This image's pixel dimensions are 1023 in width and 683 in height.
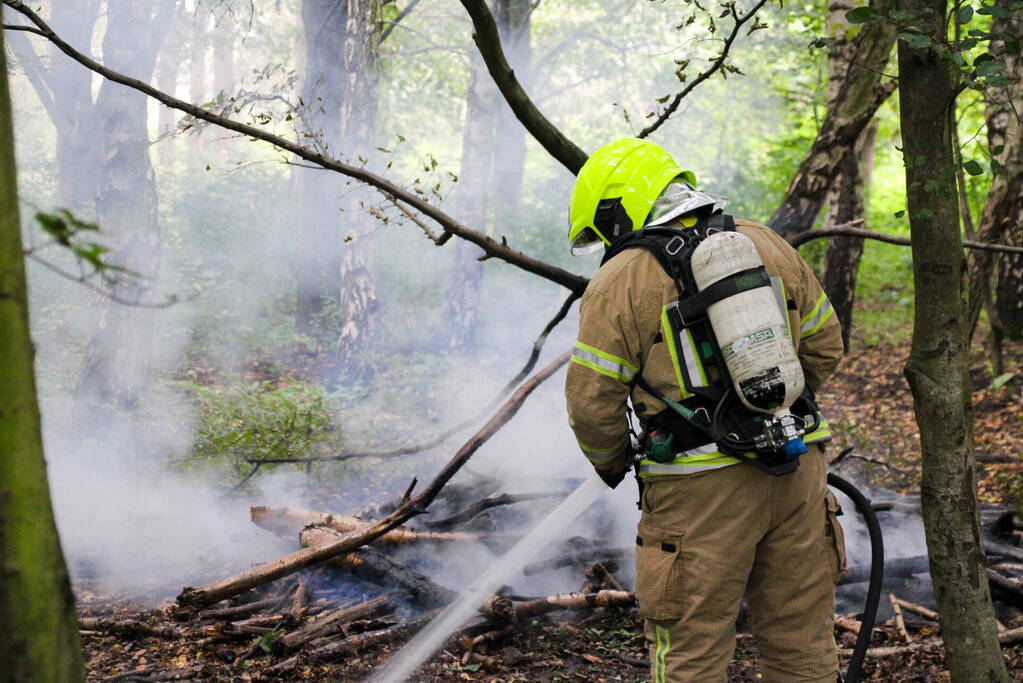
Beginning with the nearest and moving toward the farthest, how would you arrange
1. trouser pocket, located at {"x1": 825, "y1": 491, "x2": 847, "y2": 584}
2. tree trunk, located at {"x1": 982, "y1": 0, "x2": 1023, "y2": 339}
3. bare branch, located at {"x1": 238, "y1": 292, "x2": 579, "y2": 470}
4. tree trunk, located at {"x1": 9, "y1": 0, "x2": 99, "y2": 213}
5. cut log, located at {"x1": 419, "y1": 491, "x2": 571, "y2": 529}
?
1. trouser pocket, located at {"x1": 825, "y1": 491, "x2": 847, "y2": 584}
2. bare branch, located at {"x1": 238, "y1": 292, "x2": 579, "y2": 470}
3. cut log, located at {"x1": 419, "y1": 491, "x2": 571, "y2": 529}
4. tree trunk, located at {"x1": 982, "y1": 0, "x2": 1023, "y2": 339}
5. tree trunk, located at {"x1": 9, "y1": 0, "x2": 99, "y2": 213}

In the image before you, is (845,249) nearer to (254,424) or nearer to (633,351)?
(254,424)

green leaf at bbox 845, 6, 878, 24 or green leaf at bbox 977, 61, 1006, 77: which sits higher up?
green leaf at bbox 845, 6, 878, 24

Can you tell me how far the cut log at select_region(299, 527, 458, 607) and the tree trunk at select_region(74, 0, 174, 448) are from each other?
3.41m

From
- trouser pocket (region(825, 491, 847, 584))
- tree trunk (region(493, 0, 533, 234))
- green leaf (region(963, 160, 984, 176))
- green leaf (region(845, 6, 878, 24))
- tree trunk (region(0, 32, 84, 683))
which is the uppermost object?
tree trunk (region(493, 0, 533, 234))

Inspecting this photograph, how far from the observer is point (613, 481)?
2.93 m

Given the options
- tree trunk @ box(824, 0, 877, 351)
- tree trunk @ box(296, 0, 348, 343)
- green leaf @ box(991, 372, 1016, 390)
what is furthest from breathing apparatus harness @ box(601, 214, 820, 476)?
tree trunk @ box(296, 0, 348, 343)

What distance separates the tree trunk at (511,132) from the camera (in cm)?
1333

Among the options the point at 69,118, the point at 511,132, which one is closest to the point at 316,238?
the point at 69,118

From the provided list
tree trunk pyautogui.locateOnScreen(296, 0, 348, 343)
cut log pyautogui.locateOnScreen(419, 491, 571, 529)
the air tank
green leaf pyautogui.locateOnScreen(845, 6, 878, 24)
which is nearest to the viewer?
green leaf pyautogui.locateOnScreen(845, 6, 878, 24)

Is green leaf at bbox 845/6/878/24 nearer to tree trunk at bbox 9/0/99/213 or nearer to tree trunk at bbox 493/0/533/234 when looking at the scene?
tree trunk at bbox 9/0/99/213

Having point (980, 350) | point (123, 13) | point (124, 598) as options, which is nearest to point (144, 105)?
point (123, 13)

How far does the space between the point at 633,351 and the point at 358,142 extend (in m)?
8.28

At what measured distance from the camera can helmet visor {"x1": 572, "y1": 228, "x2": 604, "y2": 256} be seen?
2994 millimetres

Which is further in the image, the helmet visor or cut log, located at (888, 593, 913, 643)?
cut log, located at (888, 593, 913, 643)
